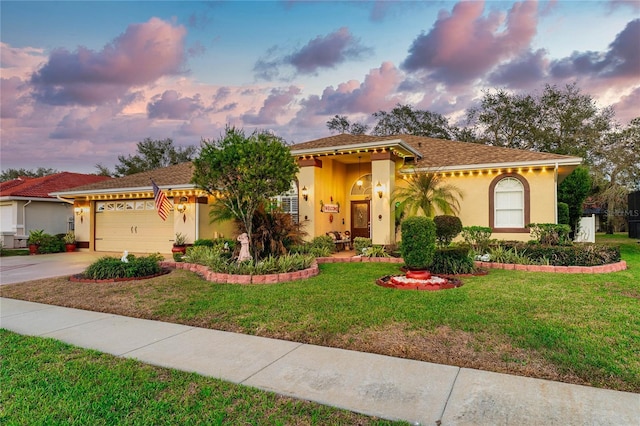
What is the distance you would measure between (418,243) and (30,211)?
80.2 feet

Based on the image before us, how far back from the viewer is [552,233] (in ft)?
38.0

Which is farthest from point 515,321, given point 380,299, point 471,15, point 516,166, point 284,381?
point 471,15

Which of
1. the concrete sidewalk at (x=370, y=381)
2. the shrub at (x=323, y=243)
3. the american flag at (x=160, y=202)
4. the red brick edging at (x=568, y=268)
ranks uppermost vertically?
the american flag at (x=160, y=202)

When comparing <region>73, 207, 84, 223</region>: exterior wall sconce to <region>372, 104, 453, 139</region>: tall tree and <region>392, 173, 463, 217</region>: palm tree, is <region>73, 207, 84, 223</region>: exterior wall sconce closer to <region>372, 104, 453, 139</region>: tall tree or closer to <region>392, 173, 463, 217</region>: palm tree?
<region>392, 173, 463, 217</region>: palm tree

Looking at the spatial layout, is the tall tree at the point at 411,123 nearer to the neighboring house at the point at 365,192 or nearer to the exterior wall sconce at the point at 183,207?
the neighboring house at the point at 365,192

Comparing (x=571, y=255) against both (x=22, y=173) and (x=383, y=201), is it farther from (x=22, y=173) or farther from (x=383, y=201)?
(x=22, y=173)

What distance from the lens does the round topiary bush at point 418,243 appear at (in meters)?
7.79

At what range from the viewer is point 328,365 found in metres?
3.99

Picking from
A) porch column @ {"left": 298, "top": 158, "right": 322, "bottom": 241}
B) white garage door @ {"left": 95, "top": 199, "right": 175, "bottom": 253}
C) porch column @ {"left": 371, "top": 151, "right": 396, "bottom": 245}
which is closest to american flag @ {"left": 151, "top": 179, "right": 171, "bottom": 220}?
white garage door @ {"left": 95, "top": 199, "right": 175, "bottom": 253}

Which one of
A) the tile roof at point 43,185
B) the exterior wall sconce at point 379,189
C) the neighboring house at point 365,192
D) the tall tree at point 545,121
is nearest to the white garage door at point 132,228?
the neighboring house at point 365,192

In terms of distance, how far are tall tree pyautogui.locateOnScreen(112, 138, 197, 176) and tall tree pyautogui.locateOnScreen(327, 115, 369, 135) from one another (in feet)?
49.4

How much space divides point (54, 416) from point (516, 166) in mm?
13739

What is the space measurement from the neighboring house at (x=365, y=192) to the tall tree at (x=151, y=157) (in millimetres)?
20610

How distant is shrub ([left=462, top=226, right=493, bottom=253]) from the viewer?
12.1 metres
